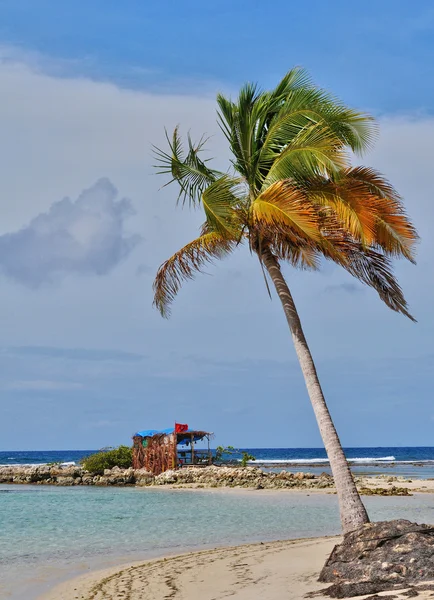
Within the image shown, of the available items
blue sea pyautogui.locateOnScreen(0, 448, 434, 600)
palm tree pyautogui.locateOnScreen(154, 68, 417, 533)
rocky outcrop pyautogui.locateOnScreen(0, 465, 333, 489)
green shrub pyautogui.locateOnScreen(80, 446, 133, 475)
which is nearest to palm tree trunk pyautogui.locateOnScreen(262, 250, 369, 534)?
palm tree pyautogui.locateOnScreen(154, 68, 417, 533)

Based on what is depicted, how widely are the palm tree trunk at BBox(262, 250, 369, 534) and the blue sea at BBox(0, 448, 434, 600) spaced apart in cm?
548

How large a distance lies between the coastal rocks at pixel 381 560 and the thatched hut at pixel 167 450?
36.9m

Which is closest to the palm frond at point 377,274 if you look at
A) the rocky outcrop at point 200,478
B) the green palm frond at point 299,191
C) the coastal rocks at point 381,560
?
the green palm frond at point 299,191

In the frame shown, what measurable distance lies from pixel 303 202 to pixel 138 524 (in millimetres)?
14751

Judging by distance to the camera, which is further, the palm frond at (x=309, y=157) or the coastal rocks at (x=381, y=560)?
the palm frond at (x=309, y=157)

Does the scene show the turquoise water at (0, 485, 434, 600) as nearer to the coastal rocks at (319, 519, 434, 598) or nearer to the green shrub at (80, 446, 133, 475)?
the coastal rocks at (319, 519, 434, 598)

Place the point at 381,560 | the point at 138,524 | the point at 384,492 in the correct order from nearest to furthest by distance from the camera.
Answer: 1. the point at 381,560
2. the point at 138,524
3. the point at 384,492

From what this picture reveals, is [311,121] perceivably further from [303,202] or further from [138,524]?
[138,524]

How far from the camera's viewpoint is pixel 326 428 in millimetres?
11875

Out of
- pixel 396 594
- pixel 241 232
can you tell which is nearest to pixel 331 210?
pixel 241 232

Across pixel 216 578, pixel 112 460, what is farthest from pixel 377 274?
pixel 112 460

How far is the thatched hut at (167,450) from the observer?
1845 inches

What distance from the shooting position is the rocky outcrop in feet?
130

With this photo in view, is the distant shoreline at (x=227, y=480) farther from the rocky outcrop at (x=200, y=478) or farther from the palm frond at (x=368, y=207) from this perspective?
the palm frond at (x=368, y=207)
